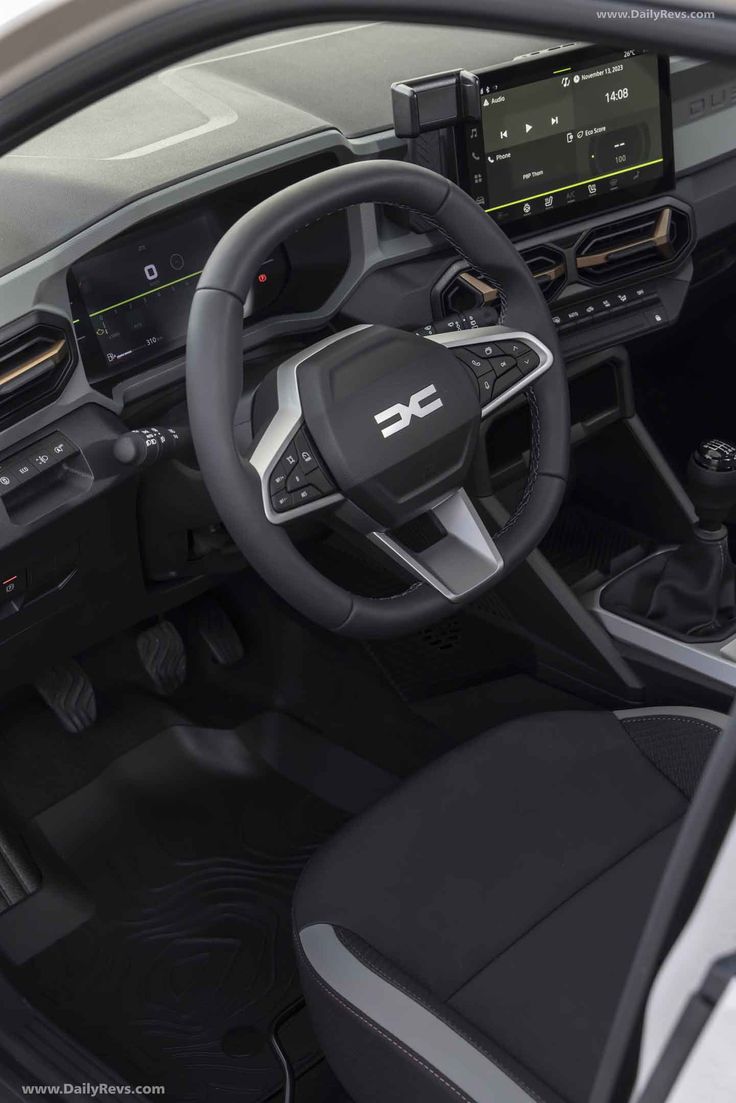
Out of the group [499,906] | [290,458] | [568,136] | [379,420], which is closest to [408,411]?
[379,420]

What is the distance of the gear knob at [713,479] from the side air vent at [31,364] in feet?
3.09

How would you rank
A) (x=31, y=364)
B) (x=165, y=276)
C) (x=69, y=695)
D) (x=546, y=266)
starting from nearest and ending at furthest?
(x=31, y=364) < (x=165, y=276) < (x=546, y=266) < (x=69, y=695)

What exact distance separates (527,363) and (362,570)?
2.36ft

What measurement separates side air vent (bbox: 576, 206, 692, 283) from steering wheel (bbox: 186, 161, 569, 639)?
1.47 ft

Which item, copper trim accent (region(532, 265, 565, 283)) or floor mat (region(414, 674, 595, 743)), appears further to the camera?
floor mat (region(414, 674, 595, 743))

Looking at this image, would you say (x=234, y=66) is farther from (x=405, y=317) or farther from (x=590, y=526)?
(x=590, y=526)

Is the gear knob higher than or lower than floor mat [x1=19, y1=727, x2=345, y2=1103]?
higher

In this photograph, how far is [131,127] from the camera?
5.14ft

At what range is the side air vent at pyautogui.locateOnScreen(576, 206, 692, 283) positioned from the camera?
69.2 inches

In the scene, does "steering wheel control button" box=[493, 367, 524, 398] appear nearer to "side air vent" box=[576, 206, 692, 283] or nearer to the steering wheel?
A: the steering wheel

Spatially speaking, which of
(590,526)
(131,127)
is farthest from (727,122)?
(131,127)

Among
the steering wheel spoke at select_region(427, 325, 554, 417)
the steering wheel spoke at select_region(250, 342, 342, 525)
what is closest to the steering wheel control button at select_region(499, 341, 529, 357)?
the steering wheel spoke at select_region(427, 325, 554, 417)

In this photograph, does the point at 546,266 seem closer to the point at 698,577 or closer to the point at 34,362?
the point at 698,577

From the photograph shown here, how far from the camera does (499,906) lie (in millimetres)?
1285
